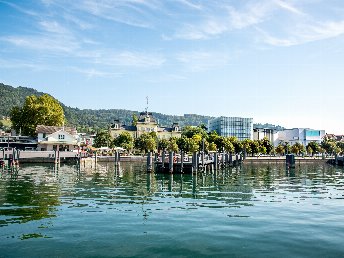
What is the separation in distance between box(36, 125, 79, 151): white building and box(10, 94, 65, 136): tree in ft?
18.5

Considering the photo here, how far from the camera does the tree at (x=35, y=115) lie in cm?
10075

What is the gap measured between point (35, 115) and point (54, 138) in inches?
433

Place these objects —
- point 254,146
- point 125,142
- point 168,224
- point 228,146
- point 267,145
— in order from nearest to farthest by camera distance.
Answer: point 168,224
point 125,142
point 228,146
point 254,146
point 267,145

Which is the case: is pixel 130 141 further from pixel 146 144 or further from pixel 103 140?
pixel 103 140

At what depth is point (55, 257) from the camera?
13.4 meters

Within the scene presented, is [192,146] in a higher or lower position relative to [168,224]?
higher

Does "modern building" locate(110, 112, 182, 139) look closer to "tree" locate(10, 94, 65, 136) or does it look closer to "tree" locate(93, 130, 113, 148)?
"tree" locate(93, 130, 113, 148)

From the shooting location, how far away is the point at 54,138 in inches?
3757

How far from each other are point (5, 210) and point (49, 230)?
6.68 m

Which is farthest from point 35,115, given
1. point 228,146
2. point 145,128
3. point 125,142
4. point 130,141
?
point 228,146

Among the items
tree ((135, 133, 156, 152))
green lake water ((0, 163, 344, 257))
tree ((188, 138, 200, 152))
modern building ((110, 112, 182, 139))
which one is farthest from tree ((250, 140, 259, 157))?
green lake water ((0, 163, 344, 257))

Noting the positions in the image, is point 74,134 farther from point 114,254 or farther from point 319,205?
point 114,254

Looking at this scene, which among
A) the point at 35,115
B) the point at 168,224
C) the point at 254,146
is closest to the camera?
the point at 168,224

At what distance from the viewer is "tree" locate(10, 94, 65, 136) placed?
331ft
